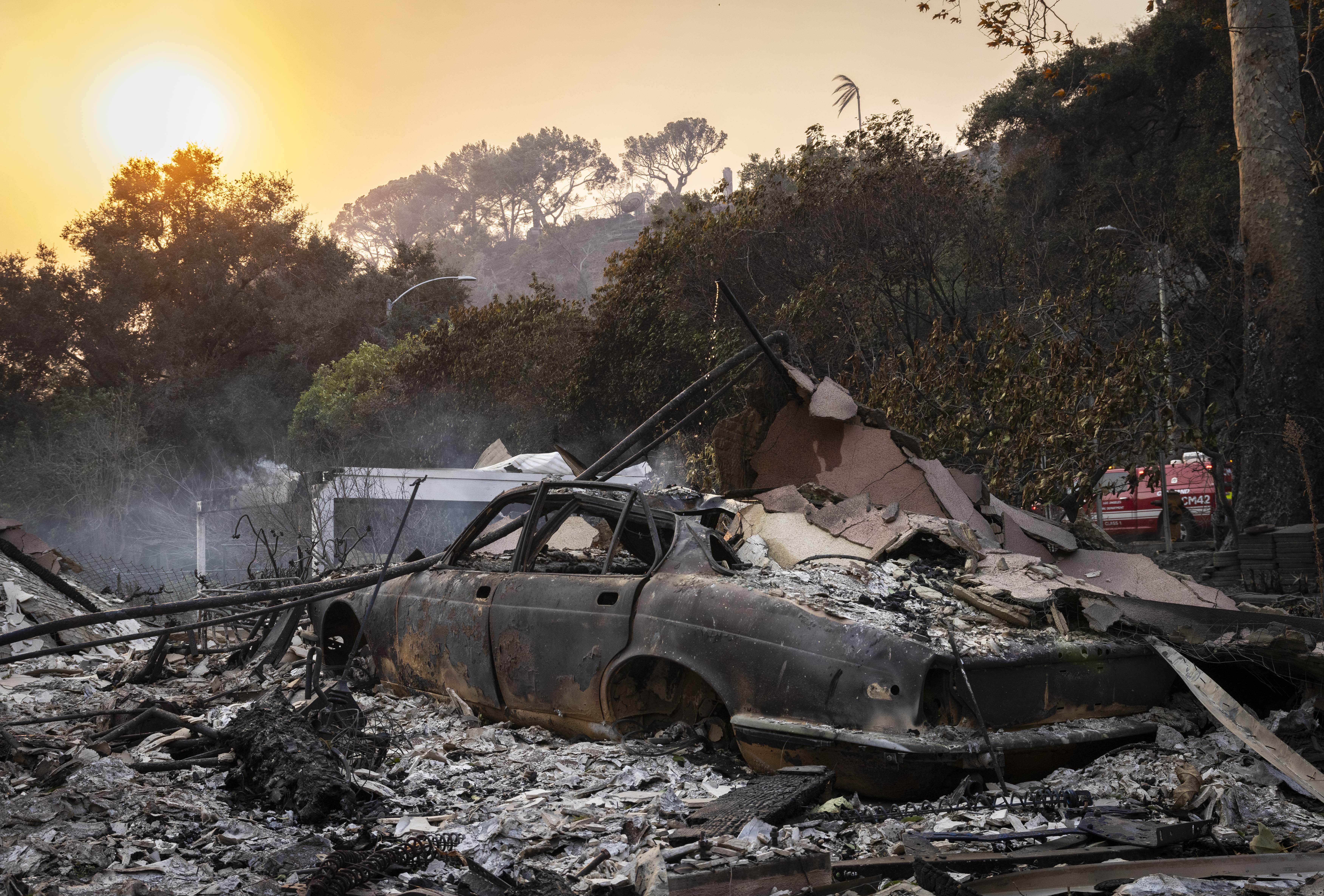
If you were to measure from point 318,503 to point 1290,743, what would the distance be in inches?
615

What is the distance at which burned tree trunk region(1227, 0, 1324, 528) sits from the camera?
1130 centimetres

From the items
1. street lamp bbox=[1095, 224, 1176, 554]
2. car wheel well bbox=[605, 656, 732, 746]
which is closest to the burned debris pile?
car wheel well bbox=[605, 656, 732, 746]

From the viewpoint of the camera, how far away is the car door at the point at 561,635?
465 centimetres

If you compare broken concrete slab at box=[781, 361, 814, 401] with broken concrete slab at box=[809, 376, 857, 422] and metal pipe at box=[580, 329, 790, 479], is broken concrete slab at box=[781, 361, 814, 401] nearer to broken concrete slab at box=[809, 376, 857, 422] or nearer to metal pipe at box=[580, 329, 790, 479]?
broken concrete slab at box=[809, 376, 857, 422]

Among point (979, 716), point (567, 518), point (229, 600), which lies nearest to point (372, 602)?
point (229, 600)

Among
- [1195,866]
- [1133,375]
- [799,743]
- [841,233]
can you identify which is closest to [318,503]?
[841,233]

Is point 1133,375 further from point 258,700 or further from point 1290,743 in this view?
point 258,700

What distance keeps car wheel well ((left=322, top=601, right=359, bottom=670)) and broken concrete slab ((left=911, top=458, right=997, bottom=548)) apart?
165 inches

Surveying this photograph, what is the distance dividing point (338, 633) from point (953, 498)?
454cm

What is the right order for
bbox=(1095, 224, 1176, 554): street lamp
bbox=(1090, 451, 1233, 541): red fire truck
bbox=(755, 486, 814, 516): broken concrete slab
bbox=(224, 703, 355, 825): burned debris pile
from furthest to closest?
1. bbox=(1090, 451, 1233, 541): red fire truck
2. bbox=(1095, 224, 1176, 554): street lamp
3. bbox=(755, 486, 814, 516): broken concrete slab
4. bbox=(224, 703, 355, 825): burned debris pile

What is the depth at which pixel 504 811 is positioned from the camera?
3941 mm

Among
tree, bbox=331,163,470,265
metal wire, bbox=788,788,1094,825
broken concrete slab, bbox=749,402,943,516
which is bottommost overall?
metal wire, bbox=788,788,1094,825

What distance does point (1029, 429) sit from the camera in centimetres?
1071

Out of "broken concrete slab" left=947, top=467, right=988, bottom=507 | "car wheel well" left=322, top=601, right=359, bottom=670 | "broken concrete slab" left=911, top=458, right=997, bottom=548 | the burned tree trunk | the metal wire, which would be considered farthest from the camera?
the burned tree trunk
